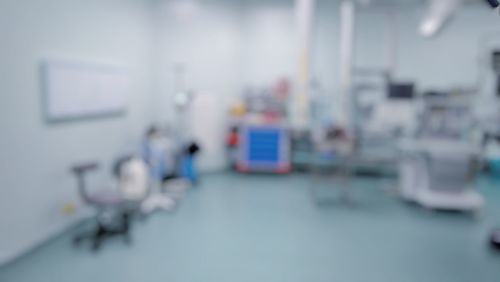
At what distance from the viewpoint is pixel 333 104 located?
648 centimetres

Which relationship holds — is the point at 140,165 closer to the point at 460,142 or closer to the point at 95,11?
the point at 95,11

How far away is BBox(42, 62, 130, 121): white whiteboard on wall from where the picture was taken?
3.26m

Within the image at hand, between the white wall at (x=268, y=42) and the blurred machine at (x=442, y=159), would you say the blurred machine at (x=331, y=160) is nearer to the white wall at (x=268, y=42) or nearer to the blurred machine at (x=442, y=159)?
the blurred machine at (x=442, y=159)

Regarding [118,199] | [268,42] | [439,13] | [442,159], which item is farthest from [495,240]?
[268,42]

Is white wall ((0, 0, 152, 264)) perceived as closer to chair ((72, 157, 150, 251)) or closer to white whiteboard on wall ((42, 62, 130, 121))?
white whiteboard on wall ((42, 62, 130, 121))

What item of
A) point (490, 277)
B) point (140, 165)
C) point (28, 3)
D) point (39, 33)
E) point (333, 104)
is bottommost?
point (490, 277)

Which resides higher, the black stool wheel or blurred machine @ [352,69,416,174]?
blurred machine @ [352,69,416,174]

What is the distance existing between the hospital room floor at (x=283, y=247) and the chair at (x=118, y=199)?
0.14m

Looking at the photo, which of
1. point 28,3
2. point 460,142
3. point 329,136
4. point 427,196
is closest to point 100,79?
point 28,3

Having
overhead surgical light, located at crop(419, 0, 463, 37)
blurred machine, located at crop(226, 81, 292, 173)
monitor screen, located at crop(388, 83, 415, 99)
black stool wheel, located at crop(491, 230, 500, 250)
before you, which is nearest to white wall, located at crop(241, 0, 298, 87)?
blurred machine, located at crop(226, 81, 292, 173)

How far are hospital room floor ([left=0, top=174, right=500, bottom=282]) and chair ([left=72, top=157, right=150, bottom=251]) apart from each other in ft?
0.47

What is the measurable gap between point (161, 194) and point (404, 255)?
2979 millimetres

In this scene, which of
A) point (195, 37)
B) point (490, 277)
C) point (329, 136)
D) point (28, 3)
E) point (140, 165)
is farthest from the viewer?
point (195, 37)

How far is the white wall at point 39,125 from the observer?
2.81 meters
